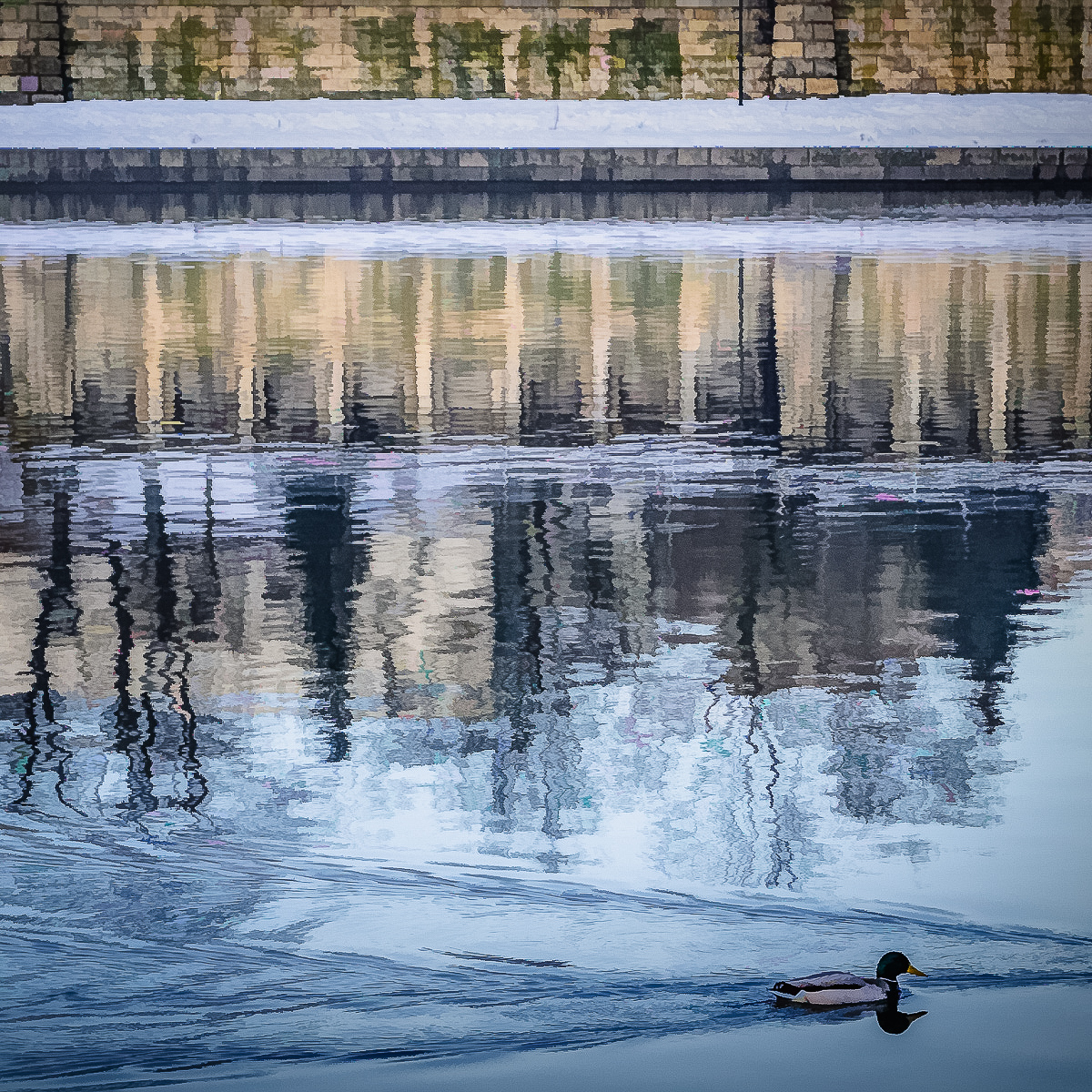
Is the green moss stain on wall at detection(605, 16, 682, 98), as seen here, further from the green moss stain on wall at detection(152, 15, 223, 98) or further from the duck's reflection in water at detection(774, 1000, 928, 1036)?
the duck's reflection in water at detection(774, 1000, 928, 1036)

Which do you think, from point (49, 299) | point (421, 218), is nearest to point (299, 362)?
point (49, 299)

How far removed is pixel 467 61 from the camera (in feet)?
90.2

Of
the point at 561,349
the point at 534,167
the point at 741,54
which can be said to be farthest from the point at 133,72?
the point at 561,349

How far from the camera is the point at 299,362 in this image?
→ 28.1ft

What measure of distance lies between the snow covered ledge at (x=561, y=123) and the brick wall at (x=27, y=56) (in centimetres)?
74

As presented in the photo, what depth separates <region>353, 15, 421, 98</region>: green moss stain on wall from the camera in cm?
2725

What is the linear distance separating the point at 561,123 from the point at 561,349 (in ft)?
52.8

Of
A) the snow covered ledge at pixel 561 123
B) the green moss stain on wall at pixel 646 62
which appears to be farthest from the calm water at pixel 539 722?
the green moss stain on wall at pixel 646 62

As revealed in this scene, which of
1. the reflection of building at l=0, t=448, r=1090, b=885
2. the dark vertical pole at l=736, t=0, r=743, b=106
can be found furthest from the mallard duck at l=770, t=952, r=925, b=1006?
the dark vertical pole at l=736, t=0, r=743, b=106

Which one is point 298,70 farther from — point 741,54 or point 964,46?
point 964,46

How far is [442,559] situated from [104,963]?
2.47 m

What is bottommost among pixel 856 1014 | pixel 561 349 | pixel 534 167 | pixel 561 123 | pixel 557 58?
pixel 856 1014

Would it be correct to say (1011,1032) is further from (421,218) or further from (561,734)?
(421,218)

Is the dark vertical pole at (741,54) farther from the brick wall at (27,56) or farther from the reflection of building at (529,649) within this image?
the reflection of building at (529,649)
